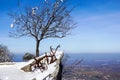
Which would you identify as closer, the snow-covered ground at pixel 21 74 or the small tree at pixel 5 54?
the snow-covered ground at pixel 21 74

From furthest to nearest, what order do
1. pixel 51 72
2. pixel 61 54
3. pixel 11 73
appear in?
pixel 61 54 < pixel 11 73 < pixel 51 72

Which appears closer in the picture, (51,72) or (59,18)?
(51,72)

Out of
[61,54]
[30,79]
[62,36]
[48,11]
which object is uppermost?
[48,11]

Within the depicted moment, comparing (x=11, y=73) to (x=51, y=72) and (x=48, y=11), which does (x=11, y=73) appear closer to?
(x=51, y=72)

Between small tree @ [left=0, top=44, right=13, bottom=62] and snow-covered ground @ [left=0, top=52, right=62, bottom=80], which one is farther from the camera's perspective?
small tree @ [left=0, top=44, right=13, bottom=62]

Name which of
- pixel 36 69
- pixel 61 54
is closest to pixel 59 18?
pixel 61 54

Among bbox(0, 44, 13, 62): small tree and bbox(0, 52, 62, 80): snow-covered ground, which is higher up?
bbox(0, 44, 13, 62): small tree

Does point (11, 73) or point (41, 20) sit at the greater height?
point (41, 20)

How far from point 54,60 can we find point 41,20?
1173 cm

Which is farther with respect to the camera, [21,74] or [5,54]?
[5,54]

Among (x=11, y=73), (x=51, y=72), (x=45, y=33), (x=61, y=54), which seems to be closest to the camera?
(x=51, y=72)

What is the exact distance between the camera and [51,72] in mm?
19781

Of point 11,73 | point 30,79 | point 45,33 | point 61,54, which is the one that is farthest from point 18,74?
point 45,33

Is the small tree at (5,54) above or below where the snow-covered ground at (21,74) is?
above
